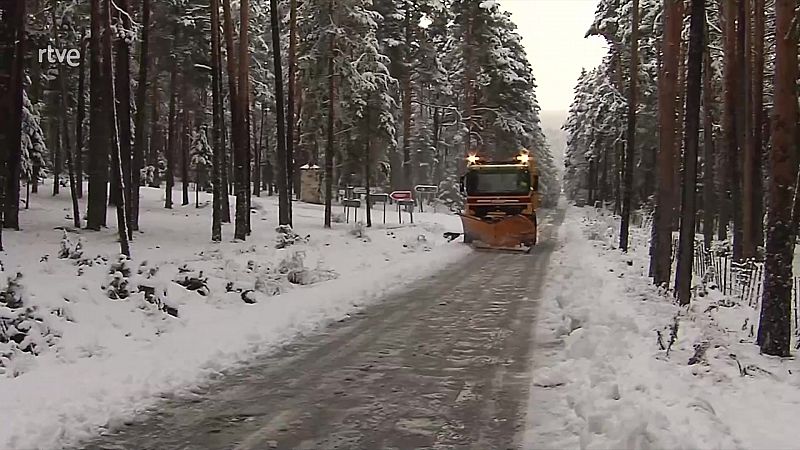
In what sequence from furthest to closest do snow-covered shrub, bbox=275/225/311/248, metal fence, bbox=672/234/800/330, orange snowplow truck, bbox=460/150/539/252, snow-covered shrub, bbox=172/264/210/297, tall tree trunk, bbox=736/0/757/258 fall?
orange snowplow truck, bbox=460/150/539/252, snow-covered shrub, bbox=275/225/311/248, tall tree trunk, bbox=736/0/757/258, metal fence, bbox=672/234/800/330, snow-covered shrub, bbox=172/264/210/297

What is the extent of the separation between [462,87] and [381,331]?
38072 mm

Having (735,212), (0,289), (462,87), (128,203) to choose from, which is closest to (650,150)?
(462,87)

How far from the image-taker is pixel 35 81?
2734 cm

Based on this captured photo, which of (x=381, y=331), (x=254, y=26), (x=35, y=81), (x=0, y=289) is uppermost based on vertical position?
(x=254, y=26)

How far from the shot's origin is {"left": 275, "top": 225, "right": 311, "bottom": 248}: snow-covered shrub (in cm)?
2283

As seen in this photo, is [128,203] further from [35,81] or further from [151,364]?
[151,364]

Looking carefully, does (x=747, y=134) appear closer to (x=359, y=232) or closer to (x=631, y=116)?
(x=631, y=116)

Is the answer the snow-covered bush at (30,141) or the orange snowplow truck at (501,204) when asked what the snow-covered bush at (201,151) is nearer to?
the snow-covered bush at (30,141)

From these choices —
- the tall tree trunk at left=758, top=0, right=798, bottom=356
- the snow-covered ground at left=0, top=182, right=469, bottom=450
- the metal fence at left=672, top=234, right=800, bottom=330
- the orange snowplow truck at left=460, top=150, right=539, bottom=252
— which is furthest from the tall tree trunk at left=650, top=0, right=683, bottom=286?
the orange snowplow truck at left=460, top=150, right=539, bottom=252

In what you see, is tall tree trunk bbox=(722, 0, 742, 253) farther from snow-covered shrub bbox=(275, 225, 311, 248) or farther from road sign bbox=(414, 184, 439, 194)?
road sign bbox=(414, 184, 439, 194)

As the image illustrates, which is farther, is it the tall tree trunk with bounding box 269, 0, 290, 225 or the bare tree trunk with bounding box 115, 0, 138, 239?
the tall tree trunk with bounding box 269, 0, 290, 225

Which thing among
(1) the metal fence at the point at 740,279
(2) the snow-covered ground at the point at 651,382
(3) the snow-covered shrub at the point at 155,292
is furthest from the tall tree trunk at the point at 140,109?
(1) the metal fence at the point at 740,279

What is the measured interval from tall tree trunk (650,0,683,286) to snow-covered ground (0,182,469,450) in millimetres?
5981

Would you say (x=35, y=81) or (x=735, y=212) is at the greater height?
(x=35, y=81)
